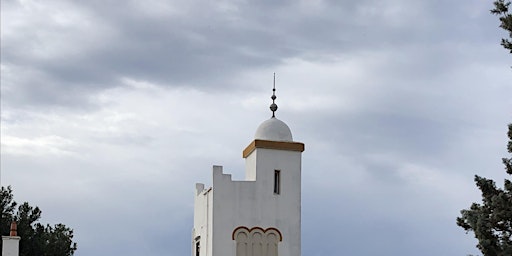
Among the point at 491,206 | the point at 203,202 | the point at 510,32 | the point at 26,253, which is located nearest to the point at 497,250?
the point at 491,206

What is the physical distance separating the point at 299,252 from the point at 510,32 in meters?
8.40

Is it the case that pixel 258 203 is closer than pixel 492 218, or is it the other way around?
pixel 492 218

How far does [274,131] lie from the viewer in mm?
27219

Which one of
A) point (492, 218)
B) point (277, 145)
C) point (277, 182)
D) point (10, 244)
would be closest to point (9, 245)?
point (10, 244)

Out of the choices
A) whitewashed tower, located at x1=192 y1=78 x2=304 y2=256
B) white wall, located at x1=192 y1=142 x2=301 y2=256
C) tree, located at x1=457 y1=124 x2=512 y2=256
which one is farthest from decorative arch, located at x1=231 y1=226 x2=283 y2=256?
tree, located at x1=457 y1=124 x2=512 y2=256

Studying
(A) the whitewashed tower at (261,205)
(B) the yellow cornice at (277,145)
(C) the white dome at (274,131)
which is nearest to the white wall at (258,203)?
(A) the whitewashed tower at (261,205)

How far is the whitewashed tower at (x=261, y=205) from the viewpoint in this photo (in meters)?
26.5

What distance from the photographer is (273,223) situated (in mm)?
26656

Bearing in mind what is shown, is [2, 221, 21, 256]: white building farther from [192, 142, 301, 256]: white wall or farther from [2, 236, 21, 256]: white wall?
[192, 142, 301, 256]: white wall

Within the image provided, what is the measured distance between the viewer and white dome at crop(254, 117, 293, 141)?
27.2m

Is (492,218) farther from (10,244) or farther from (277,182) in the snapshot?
(10,244)

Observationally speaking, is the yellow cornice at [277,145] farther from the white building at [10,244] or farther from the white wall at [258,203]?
the white building at [10,244]

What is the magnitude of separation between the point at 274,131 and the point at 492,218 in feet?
23.0

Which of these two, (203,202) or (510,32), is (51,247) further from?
(510,32)
